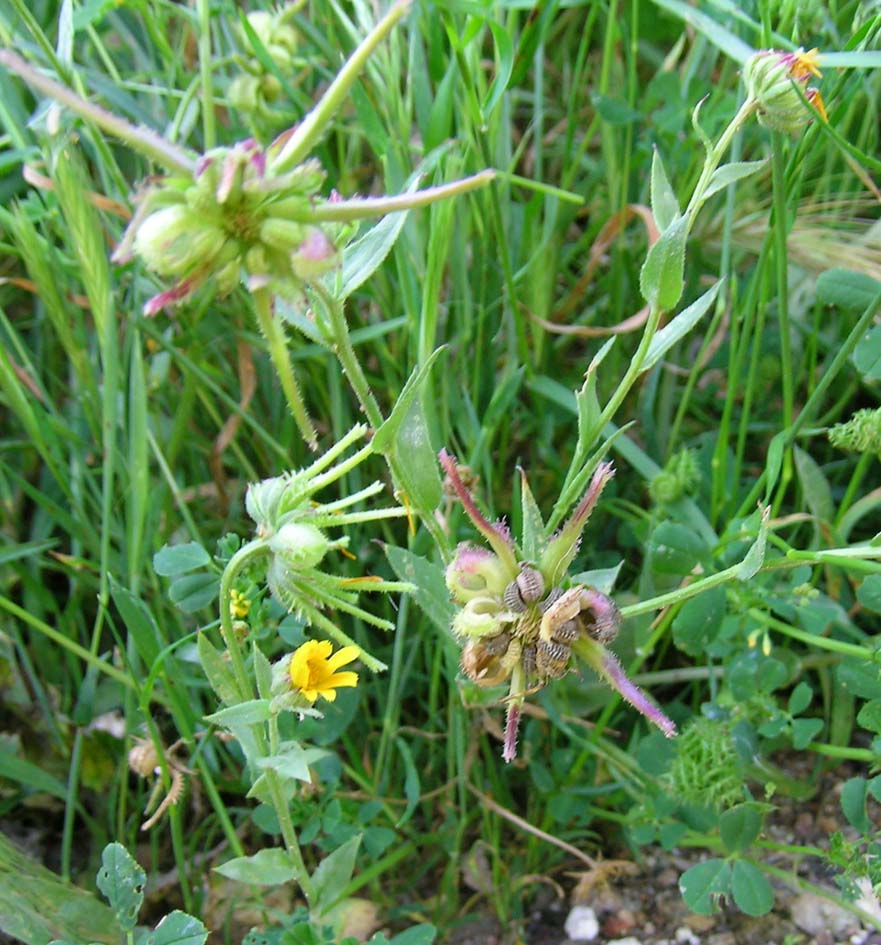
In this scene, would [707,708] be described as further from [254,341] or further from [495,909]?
[254,341]

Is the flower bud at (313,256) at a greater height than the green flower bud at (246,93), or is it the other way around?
the green flower bud at (246,93)

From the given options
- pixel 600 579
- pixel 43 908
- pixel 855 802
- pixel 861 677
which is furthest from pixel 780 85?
pixel 43 908

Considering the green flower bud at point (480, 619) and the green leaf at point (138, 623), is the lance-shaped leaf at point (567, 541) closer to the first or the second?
the green flower bud at point (480, 619)

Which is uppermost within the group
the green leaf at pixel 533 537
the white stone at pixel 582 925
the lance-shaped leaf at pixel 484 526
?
the lance-shaped leaf at pixel 484 526

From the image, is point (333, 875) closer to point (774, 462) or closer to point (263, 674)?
point (263, 674)

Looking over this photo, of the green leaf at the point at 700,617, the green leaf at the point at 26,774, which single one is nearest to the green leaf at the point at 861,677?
the green leaf at the point at 700,617

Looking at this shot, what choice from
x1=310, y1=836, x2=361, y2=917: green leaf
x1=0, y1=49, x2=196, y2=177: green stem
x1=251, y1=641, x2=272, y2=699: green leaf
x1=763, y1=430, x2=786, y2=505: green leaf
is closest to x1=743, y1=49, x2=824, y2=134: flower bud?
x1=763, y1=430, x2=786, y2=505: green leaf

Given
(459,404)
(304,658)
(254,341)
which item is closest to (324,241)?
(304,658)
